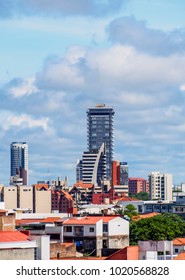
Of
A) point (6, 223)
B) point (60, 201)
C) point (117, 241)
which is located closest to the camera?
point (6, 223)

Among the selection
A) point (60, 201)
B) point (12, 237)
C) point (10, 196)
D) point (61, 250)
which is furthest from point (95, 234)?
point (60, 201)

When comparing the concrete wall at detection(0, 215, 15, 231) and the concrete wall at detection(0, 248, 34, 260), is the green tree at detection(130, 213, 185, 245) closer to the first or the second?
the concrete wall at detection(0, 215, 15, 231)

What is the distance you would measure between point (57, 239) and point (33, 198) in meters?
81.0

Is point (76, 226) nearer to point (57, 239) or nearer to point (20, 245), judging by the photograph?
point (57, 239)

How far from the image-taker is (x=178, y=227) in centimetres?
8325

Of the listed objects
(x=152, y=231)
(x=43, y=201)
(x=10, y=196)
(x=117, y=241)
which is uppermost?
(x=10, y=196)

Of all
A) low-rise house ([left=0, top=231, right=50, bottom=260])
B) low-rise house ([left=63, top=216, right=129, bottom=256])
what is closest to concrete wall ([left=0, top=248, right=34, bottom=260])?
low-rise house ([left=0, top=231, right=50, bottom=260])

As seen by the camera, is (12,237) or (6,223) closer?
(12,237)

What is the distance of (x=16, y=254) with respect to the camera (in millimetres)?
35969

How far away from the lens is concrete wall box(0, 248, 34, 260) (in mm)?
35375

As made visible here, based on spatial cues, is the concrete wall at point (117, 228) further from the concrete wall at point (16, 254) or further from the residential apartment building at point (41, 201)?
the residential apartment building at point (41, 201)

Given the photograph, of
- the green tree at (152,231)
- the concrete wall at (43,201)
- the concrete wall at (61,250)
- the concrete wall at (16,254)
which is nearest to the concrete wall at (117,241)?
the green tree at (152,231)

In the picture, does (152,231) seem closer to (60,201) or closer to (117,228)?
(117,228)

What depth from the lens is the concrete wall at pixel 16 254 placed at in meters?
35.4
